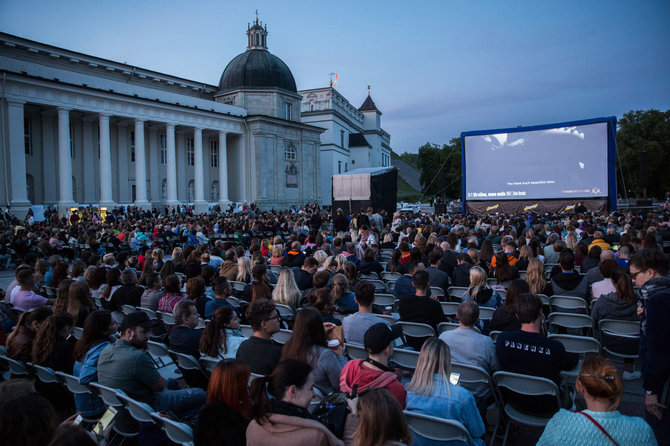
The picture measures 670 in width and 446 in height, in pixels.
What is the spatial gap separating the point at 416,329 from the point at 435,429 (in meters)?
2.29

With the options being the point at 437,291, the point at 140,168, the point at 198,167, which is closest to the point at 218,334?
the point at 437,291

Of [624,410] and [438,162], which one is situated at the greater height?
[438,162]

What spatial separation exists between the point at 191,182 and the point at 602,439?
43889mm

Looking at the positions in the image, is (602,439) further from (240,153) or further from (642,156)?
(240,153)

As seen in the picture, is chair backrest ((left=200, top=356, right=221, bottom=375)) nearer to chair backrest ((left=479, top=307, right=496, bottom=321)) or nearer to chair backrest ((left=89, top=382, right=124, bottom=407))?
chair backrest ((left=89, top=382, right=124, bottom=407))

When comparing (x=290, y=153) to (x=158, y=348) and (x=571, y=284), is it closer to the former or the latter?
(x=571, y=284)

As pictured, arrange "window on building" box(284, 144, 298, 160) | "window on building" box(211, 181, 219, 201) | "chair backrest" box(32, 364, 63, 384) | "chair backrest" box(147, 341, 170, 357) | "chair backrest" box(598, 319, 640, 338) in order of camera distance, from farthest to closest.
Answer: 1. "window on building" box(284, 144, 298, 160)
2. "window on building" box(211, 181, 219, 201)
3. "chair backrest" box(598, 319, 640, 338)
4. "chair backrest" box(147, 341, 170, 357)
5. "chair backrest" box(32, 364, 63, 384)

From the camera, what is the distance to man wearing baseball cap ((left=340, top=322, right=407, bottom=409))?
119 inches

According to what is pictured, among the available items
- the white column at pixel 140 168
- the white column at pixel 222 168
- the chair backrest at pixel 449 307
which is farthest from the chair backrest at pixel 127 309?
the white column at pixel 222 168

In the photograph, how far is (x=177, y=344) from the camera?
4598 millimetres

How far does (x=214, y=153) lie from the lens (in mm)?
45344

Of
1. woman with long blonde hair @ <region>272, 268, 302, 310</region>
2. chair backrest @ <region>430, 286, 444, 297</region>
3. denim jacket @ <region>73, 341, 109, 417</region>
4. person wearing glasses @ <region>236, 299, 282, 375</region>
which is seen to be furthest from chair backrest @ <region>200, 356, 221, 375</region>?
chair backrest @ <region>430, 286, 444, 297</region>

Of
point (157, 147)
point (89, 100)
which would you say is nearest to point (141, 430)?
point (89, 100)

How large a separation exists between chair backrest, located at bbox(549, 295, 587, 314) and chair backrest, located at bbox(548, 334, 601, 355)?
1759 millimetres
